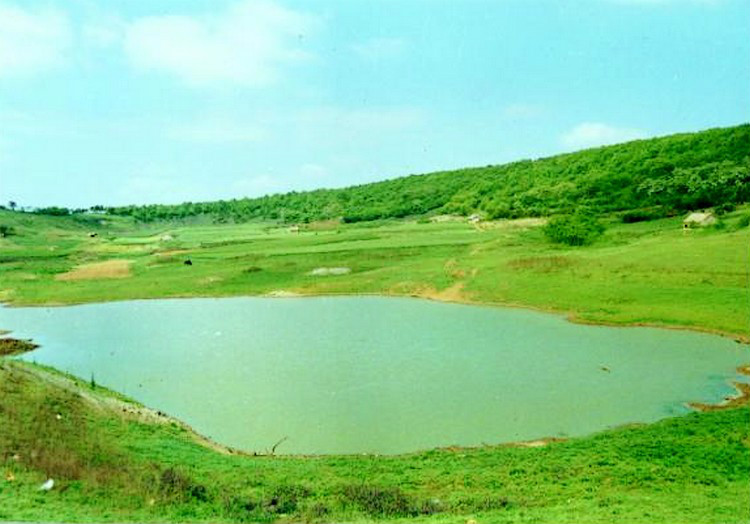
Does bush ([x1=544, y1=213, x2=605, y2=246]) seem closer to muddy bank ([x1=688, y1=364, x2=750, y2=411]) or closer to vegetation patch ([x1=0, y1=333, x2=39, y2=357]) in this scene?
muddy bank ([x1=688, y1=364, x2=750, y2=411])

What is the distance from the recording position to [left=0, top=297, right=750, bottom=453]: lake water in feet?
72.5

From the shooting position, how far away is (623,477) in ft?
52.3

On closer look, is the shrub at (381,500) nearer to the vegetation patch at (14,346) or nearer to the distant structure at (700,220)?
the vegetation patch at (14,346)

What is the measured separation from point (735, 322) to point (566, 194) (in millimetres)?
68111

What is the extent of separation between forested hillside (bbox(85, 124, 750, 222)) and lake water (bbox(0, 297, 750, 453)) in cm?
4565

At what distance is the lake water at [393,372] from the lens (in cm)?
2211

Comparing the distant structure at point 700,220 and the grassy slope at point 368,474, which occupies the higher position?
the distant structure at point 700,220

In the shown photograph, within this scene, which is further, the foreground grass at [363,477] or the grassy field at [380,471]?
the grassy field at [380,471]

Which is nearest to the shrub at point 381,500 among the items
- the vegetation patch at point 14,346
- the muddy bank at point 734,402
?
the muddy bank at point 734,402

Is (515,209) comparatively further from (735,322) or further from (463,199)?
(735,322)

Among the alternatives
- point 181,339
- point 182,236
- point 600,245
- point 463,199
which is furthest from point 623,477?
point 463,199

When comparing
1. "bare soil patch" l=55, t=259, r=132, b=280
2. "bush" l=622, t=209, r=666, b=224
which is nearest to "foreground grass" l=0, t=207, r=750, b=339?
"bare soil patch" l=55, t=259, r=132, b=280

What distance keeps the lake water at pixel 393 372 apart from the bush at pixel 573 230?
20.8 m

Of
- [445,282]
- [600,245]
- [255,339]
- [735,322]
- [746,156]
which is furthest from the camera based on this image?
[746,156]
